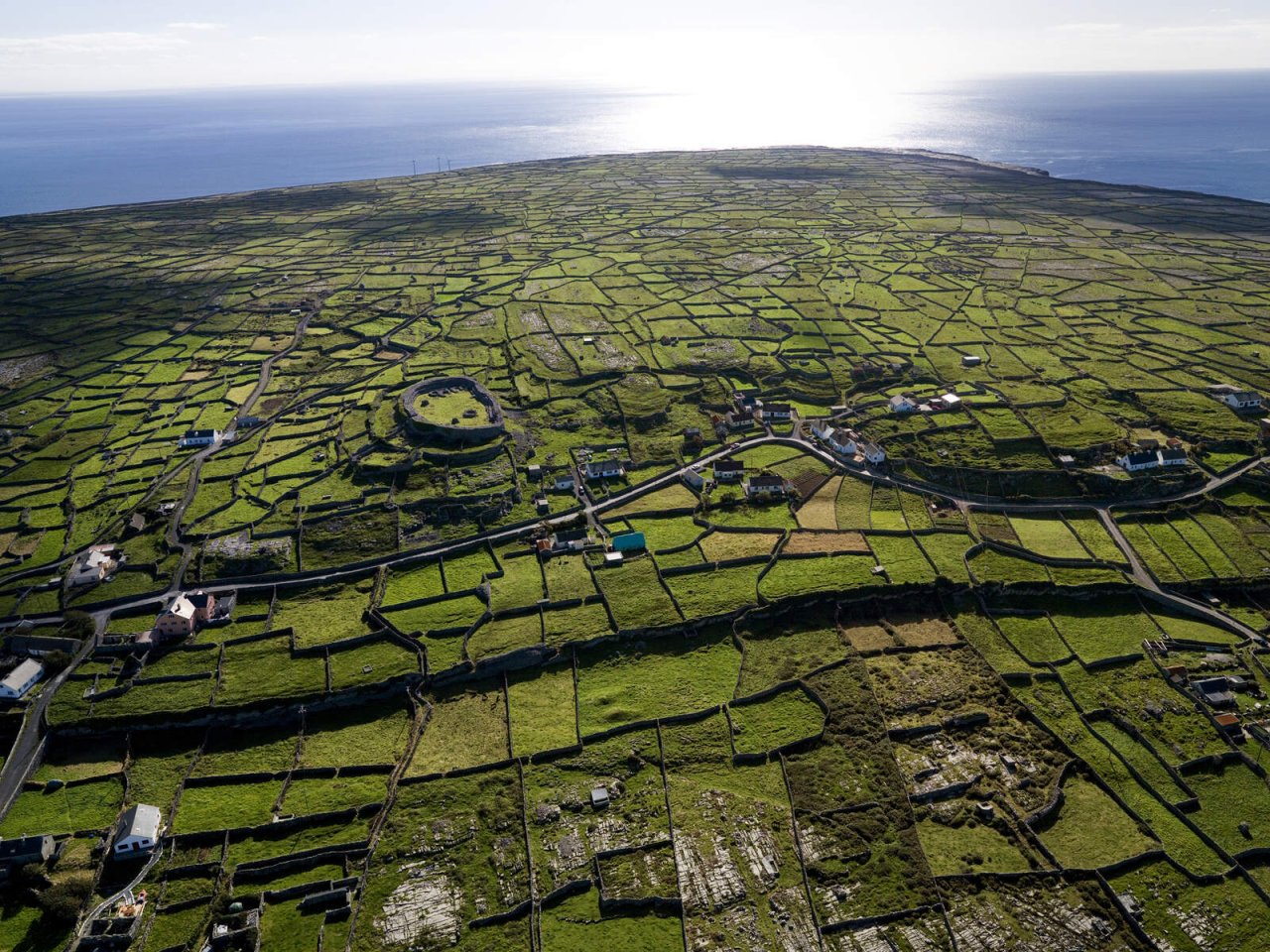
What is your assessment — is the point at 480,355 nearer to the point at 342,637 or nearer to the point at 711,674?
the point at 342,637

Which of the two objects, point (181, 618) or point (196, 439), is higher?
point (196, 439)

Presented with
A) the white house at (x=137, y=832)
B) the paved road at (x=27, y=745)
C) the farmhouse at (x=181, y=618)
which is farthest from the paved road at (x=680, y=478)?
the white house at (x=137, y=832)

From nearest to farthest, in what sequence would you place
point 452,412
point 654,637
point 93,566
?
1. point 654,637
2. point 93,566
3. point 452,412

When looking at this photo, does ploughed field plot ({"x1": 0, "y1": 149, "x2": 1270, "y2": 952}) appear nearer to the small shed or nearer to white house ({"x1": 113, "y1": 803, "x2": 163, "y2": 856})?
the small shed

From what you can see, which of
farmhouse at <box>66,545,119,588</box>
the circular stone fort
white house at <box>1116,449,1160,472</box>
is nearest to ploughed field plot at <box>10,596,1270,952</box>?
farmhouse at <box>66,545,119,588</box>

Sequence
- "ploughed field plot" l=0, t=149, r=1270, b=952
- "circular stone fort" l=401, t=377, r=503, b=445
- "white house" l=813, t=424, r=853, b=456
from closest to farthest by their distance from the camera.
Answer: "ploughed field plot" l=0, t=149, r=1270, b=952 → "white house" l=813, t=424, r=853, b=456 → "circular stone fort" l=401, t=377, r=503, b=445

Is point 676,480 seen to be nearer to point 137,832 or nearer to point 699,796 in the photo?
point 699,796

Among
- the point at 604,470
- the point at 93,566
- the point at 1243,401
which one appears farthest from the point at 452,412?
the point at 1243,401
